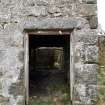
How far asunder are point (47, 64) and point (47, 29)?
5199mm

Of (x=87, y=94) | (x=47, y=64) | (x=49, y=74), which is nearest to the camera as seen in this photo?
(x=87, y=94)

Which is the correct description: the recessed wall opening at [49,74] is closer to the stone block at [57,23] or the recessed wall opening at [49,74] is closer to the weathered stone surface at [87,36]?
the stone block at [57,23]

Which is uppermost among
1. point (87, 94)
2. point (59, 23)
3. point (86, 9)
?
point (86, 9)

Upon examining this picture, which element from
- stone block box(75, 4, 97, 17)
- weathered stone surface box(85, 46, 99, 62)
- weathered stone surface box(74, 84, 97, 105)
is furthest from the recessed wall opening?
stone block box(75, 4, 97, 17)

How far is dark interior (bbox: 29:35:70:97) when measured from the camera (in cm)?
731

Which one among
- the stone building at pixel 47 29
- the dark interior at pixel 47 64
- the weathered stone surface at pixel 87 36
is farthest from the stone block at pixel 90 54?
the dark interior at pixel 47 64

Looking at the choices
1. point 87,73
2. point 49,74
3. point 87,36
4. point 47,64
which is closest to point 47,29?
point 87,36

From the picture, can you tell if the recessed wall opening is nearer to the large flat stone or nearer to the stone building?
the stone building

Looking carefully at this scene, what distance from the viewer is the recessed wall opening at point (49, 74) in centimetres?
648

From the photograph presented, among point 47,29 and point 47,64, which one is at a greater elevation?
point 47,29

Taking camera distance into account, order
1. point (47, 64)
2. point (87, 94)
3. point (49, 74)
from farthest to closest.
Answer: point (47, 64) → point (49, 74) → point (87, 94)

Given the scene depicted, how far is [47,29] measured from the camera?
610cm

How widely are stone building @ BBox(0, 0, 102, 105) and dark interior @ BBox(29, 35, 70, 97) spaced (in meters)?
0.80

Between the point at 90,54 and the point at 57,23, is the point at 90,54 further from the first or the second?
the point at 57,23
